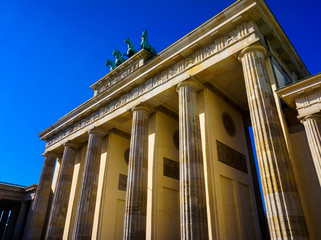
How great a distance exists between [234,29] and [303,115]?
6.03 meters

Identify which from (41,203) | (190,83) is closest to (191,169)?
(190,83)

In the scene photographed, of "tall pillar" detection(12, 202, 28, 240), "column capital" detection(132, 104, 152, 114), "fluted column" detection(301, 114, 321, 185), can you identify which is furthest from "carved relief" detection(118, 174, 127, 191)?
"tall pillar" detection(12, 202, 28, 240)

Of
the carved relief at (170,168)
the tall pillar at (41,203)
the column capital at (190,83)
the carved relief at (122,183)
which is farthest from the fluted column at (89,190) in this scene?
the column capital at (190,83)

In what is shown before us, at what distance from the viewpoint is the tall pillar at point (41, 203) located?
21.5 m

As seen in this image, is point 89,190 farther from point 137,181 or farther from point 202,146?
point 202,146

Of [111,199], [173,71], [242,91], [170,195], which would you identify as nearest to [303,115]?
[242,91]

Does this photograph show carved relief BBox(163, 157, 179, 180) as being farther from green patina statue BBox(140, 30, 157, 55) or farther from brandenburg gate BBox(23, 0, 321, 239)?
green patina statue BBox(140, 30, 157, 55)

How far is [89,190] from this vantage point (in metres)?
18.0

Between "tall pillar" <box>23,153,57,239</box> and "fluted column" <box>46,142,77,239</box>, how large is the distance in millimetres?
2902

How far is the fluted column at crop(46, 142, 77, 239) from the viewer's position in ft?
63.1

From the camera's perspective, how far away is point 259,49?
12102 millimetres

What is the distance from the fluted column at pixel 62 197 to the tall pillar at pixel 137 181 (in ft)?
29.1

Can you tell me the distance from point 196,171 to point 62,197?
1387 centimetres

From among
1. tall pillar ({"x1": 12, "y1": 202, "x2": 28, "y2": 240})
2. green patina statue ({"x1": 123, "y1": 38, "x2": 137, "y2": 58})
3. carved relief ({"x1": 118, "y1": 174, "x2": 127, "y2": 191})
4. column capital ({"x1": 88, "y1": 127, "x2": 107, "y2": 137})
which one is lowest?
tall pillar ({"x1": 12, "y1": 202, "x2": 28, "y2": 240})
